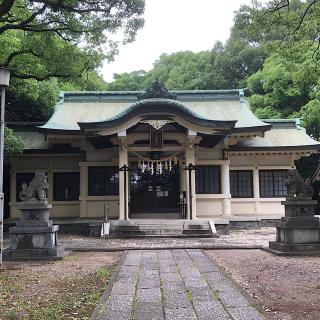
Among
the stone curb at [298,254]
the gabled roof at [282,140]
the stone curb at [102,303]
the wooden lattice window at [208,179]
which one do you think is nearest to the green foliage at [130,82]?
the gabled roof at [282,140]

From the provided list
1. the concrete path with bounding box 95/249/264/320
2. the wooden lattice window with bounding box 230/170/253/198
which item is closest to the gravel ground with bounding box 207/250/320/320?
the concrete path with bounding box 95/249/264/320

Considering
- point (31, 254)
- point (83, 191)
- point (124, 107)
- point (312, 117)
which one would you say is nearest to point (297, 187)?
point (31, 254)

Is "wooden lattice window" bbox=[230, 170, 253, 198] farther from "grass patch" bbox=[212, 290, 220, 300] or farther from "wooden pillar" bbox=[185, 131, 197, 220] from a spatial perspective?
"grass patch" bbox=[212, 290, 220, 300]

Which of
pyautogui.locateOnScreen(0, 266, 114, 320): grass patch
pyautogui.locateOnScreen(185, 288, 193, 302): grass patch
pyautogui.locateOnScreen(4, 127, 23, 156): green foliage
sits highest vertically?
pyautogui.locateOnScreen(4, 127, 23, 156): green foliage

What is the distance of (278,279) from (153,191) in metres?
12.9

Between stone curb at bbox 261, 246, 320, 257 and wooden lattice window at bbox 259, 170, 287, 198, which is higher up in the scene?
wooden lattice window at bbox 259, 170, 287, 198

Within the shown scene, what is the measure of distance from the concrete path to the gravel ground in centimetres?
42

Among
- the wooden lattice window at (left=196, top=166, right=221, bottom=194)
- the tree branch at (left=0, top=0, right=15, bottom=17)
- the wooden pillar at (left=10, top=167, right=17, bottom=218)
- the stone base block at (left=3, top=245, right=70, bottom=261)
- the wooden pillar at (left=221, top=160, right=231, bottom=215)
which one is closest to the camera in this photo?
the tree branch at (left=0, top=0, right=15, bottom=17)

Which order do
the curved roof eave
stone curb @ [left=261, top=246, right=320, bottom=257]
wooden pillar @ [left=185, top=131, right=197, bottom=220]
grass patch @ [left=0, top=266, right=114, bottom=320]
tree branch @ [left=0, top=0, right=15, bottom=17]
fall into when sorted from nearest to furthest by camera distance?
grass patch @ [left=0, top=266, right=114, bottom=320] → tree branch @ [left=0, top=0, right=15, bottom=17] → stone curb @ [left=261, top=246, right=320, bottom=257] → the curved roof eave → wooden pillar @ [left=185, top=131, right=197, bottom=220]

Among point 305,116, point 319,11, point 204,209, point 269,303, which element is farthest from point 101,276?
point 305,116

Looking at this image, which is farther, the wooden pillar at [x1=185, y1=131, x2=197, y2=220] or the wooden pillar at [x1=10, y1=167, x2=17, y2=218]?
the wooden pillar at [x1=10, y1=167, x2=17, y2=218]

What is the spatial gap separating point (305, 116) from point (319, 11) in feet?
49.0

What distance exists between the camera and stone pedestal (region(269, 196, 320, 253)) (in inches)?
445

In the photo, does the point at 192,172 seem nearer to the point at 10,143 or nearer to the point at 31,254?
the point at 10,143
